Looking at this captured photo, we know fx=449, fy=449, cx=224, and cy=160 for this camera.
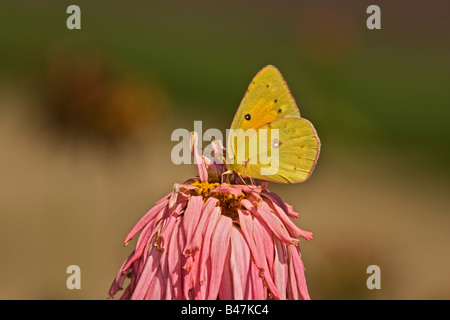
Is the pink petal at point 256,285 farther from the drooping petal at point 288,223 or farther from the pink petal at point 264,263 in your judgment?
the drooping petal at point 288,223

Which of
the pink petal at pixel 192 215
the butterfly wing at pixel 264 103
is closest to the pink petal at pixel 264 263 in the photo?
the pink petal at pixel 192 215

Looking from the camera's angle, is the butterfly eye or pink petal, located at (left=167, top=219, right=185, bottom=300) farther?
the butterfly eye

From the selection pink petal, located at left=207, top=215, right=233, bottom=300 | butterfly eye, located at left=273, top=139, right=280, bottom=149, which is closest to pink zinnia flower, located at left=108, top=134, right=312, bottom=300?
pink petal, located at left=207, top=215, right=233, bottom=300

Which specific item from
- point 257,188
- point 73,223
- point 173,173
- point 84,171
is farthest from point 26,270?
point 257,188

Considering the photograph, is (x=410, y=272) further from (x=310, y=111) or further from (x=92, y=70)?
(x=92, y=70)

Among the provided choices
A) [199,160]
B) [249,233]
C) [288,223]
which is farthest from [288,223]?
[199,160]

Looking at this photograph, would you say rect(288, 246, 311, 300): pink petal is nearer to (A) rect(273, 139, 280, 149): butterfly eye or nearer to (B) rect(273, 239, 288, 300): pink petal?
(B) rect(273, 239, 288, 300): pink petal

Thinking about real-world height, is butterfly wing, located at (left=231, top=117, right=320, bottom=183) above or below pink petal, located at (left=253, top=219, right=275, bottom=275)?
above

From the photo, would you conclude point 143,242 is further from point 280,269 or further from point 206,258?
point 280,269
